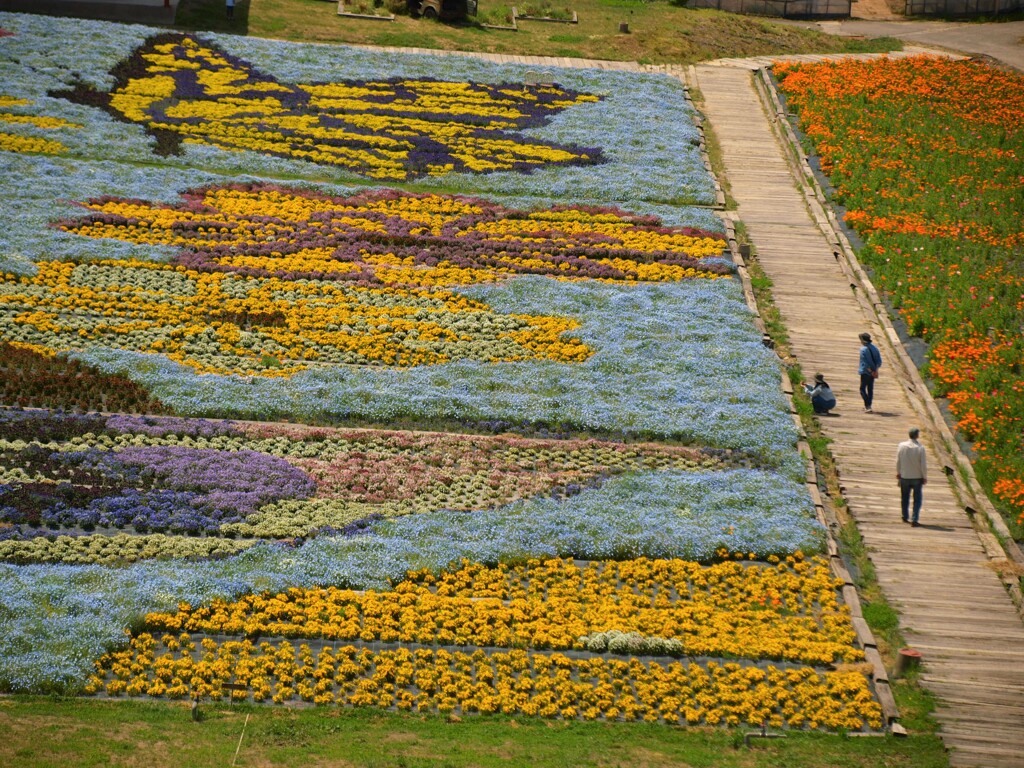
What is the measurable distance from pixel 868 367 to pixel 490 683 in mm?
14053

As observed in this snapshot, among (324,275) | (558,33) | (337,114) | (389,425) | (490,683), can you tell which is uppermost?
(558,33)

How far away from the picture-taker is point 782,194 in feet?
149

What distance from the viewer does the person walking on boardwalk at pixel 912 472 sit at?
2678 centimetres

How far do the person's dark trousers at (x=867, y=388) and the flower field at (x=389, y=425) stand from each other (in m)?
2.13

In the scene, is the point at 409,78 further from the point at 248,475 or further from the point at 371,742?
the point at 371,742

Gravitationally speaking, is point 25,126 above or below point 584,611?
above

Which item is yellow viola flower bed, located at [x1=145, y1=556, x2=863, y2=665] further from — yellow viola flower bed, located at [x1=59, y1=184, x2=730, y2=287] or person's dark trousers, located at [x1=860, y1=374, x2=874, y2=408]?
yellow viola flower bed, located at [x1=59, y1=184, x2=730, y2=287]

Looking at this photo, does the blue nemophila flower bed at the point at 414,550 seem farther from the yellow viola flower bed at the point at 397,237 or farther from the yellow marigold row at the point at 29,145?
the yellow marigold row at the point at 29,145

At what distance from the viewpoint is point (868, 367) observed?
31656mm

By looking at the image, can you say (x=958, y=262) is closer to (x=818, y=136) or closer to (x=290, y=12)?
(x=818, y=136)

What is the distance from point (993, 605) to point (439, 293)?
695 inches

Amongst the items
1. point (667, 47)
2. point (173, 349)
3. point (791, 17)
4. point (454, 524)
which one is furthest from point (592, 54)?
point (454, 524)

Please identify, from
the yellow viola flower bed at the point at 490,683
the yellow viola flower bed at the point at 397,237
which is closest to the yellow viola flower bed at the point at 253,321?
the yellow viola flower bed at the point at 397,237

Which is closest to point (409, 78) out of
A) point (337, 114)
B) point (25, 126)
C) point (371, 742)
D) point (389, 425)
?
point (337, 114)
